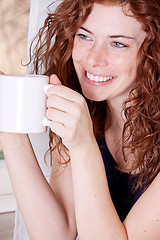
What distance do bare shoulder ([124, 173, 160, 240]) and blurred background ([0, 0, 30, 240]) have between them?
108cm

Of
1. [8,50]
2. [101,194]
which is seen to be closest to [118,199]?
[101,194]

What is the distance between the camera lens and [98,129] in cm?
151

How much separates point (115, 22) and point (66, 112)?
0.99 feet

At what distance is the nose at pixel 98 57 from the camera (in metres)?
1.15

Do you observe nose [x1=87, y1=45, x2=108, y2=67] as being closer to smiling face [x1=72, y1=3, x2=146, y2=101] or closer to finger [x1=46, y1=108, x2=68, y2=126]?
smiling face [x1=72, y1=3, x2=146, y2=101]

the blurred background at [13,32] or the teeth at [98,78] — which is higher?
the teeth at [98,78]

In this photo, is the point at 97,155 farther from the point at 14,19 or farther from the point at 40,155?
the point at 14,19

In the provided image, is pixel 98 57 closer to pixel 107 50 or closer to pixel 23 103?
pixel 107 50

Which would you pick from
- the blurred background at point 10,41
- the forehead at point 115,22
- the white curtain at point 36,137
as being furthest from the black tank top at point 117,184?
the blurred background at point 10,41

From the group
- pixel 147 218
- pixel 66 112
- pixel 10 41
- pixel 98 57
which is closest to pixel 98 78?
pixel 98 57

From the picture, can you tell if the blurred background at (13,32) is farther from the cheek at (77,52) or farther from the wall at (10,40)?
the cheek at (77,52)

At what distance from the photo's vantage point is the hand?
95 centimetres

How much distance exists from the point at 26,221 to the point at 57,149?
9.9 inches

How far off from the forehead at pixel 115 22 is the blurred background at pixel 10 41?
110 cm
